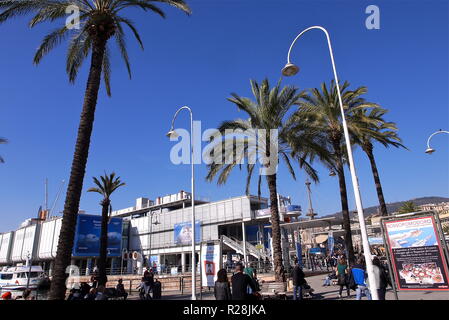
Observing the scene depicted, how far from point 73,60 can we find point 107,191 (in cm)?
1810

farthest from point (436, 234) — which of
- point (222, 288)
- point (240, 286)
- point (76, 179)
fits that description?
point (76, 179)

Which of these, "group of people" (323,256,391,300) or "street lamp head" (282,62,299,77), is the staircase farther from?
"street lamp head" (282,62,299,77)

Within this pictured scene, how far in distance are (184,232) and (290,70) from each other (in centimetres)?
4679

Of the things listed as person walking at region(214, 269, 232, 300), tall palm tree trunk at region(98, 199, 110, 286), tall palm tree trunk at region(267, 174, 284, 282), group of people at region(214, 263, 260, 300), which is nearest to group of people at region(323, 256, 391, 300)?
tall palm tree trunk at region(267, 174, 284, 282)

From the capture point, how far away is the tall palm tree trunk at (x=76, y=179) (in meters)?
9.60

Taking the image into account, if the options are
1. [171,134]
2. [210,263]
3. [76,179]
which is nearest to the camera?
[76,179]

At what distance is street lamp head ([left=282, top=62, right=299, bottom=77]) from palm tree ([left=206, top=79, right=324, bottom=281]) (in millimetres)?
6348

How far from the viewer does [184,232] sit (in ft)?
178

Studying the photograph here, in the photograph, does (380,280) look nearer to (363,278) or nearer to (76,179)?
(363,278)

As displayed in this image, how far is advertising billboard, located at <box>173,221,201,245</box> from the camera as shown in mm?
53188

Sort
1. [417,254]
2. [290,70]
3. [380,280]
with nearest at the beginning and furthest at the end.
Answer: [417,254] < [380,280] < [290,70]

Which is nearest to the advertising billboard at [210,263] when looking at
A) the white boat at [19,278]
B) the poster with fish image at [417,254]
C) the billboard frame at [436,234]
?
the billboard frame at [436,234]

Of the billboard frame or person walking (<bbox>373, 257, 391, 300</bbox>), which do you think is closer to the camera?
the billboard frame

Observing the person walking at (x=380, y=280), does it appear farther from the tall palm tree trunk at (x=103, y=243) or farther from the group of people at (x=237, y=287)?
the tall palm tree trunk at (x=103, y=243)
